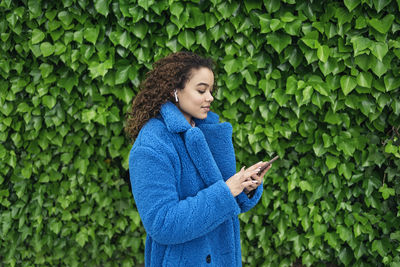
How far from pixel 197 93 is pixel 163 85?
165mm

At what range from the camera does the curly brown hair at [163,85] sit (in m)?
1.53

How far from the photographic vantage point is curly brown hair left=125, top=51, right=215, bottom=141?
1.53 metres

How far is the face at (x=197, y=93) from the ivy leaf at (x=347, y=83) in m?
1.33

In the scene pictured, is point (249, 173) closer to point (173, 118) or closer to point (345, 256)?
point (173, 118)

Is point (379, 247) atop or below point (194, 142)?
below

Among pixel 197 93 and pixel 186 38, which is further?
pixel 186 38

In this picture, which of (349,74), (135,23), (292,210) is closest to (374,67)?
(349,74)

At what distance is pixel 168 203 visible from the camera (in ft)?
4.21

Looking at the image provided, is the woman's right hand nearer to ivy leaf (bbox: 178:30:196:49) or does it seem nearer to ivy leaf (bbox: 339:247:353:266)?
ivy leaf (bbox: 178:30:196:49)

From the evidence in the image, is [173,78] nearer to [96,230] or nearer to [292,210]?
[292,210]

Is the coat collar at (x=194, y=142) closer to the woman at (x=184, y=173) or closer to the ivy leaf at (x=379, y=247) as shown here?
the woman at (x=184, y=173)

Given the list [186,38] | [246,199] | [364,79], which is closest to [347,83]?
[364,79]

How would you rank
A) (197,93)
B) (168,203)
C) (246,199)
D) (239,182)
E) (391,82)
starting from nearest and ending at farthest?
(168,203) < (239,182) < (197,93) < (246,199) < (391,82)

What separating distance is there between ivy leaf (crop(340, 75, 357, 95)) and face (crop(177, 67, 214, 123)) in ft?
4.35
